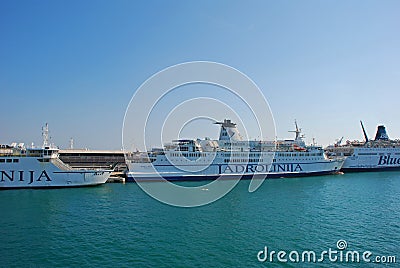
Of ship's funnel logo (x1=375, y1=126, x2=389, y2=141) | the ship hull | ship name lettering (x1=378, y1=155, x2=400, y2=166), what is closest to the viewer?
the ship hull

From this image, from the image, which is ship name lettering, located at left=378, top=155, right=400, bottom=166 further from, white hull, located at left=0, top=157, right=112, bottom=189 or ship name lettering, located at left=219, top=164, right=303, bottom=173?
white hull, located at left=0, top=157, right=112, bottom=189

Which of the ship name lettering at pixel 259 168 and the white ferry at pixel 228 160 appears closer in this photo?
the white ferry at pixel 228 160

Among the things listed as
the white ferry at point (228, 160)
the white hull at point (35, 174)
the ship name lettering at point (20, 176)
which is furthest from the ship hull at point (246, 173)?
the ship name lettering at point (20, 176)

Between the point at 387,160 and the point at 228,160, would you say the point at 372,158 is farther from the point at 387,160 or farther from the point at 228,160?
the point at 228,160

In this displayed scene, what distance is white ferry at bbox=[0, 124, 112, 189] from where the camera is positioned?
2389cm

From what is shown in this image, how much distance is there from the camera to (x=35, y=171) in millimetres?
24250

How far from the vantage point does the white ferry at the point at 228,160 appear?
1195 inches

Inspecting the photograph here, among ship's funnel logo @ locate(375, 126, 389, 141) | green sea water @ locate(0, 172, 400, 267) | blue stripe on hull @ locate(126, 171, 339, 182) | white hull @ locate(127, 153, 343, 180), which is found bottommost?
green sea water @ locate(0, 172, 400, 267)

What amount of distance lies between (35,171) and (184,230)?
1850 cm

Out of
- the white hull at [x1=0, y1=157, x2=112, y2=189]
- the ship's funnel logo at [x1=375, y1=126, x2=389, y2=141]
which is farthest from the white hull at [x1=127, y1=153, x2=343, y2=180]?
the ship's funnel logo at [x1=375, y1=126, x2=389, y2=141]

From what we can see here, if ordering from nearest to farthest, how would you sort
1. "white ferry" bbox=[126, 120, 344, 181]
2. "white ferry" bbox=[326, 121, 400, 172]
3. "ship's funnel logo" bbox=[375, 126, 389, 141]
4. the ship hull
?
the ship hull
"white ferry" bbox=[126, 120, 344, 181]
"white ferry" bbox=[326, 121, 400, 172]
"ship's funnel logo" bbox=[375, 126, 389, 141]

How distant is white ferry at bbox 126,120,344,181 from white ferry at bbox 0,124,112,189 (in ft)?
19.0

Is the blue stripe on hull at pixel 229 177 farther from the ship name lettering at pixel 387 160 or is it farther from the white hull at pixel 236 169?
the ship name lettering at pixel 387 160

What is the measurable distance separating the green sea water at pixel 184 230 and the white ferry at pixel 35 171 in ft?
10.1
